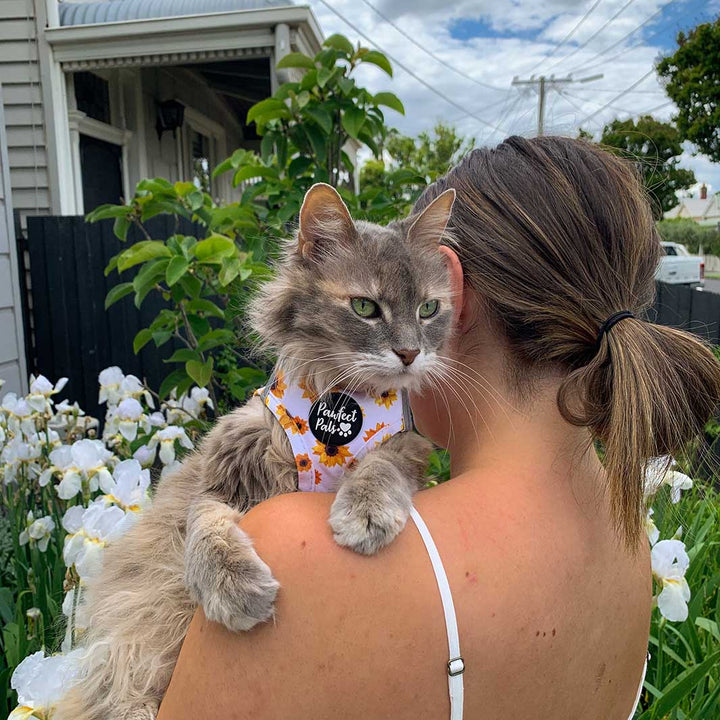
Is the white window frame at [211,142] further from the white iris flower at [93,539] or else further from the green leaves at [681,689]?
the green leaves at [681,689]

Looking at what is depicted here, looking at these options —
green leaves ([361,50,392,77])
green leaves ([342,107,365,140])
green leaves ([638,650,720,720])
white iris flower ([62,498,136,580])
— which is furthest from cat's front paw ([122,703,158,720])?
green leaves ([361,50,392,77])

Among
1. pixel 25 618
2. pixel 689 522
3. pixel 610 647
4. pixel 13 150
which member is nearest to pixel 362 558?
pixel 610 647

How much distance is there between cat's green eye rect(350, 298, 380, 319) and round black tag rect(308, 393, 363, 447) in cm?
22

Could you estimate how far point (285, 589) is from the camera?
103 cm

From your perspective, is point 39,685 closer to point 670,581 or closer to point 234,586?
point 234,586

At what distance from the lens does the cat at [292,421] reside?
4.81 ft

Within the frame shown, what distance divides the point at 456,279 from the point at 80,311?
21.0 ft

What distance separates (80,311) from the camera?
6.93 meters

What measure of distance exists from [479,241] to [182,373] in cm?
225

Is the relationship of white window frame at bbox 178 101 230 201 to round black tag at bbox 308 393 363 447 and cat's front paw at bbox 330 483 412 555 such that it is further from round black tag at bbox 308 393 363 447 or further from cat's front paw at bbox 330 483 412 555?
cat's front paw at bbox 330 483 412 555

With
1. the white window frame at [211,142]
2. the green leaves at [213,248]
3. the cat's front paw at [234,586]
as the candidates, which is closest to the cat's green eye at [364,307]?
the cat's front paw at [234,586]

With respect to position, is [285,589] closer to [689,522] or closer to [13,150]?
[689,522]

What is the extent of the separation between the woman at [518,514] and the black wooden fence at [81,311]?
19.1 ft

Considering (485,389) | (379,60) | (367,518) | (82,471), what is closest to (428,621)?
(367,518)
